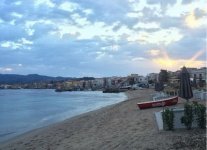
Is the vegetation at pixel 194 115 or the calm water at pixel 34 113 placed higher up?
the vegetation at pixel 194 115

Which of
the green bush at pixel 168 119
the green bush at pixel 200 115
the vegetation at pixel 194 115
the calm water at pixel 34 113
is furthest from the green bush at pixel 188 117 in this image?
the calm water at pixel 34 113

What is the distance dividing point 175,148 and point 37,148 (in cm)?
809

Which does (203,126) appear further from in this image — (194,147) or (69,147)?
(69,147)

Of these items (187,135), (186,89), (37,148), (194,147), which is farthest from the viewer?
(186,89)

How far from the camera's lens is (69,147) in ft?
49.5

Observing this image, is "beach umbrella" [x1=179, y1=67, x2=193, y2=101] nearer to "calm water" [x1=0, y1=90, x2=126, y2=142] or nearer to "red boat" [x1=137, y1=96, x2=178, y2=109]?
"red boat" [x1=137, y1=96, x2=178, y2=109]

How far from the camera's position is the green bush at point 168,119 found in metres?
13.5

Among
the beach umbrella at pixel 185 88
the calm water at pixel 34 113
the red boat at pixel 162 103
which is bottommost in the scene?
the calm water at pixel 34 113

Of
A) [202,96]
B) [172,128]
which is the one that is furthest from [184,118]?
[202,96]

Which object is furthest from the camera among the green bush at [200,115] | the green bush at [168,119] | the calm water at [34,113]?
the calm water at [34,113]

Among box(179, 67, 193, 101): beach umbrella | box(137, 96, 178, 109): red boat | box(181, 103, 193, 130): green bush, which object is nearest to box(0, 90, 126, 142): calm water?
box(137, 96, 178, 109): red boat

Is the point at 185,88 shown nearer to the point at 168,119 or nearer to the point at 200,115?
the point at 168,119

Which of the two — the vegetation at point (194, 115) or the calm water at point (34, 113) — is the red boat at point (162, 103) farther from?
the vegetation at point (194, 115)

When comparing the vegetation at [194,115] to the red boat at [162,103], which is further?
the red boat at [162,103]
